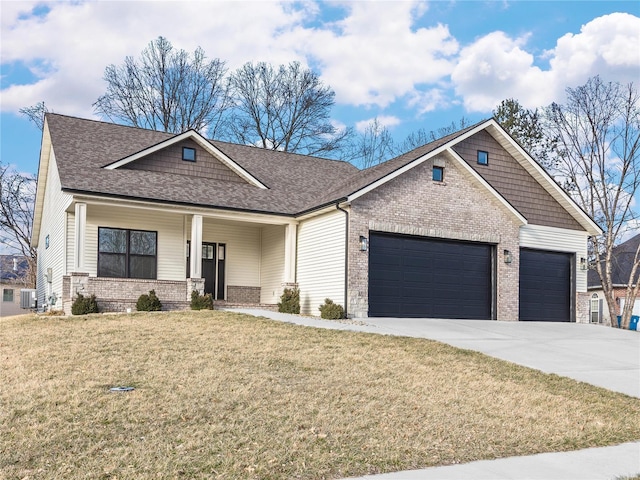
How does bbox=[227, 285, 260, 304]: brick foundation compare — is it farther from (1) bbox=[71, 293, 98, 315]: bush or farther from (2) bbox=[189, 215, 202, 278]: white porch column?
(1) bbox=[71, 293, 98, 315]: bush

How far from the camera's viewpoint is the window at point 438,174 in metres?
19.3

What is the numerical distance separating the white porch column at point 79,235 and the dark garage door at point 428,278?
7780 millimetres

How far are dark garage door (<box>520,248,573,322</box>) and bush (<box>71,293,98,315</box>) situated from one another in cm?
1310

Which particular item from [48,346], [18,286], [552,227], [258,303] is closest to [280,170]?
[258,303]

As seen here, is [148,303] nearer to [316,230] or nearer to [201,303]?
[201,303]

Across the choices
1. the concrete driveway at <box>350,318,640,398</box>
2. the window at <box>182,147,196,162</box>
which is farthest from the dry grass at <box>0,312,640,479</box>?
the window at <box>182,147,196,162</box>

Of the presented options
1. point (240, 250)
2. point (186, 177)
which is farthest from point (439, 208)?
point (186, 177)

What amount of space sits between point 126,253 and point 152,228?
3.55ft

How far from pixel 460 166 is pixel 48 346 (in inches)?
510

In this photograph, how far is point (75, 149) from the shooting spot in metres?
20.0

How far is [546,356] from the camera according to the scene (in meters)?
13.2

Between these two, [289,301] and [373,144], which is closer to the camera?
[289,301]

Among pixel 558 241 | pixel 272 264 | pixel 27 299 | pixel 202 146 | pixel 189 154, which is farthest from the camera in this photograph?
pixel 27 299

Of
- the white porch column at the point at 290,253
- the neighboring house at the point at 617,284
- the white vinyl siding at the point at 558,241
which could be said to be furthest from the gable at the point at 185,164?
the neighboring house at the point at 617,284
